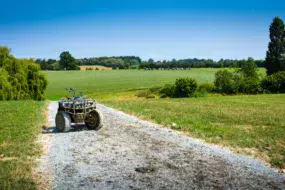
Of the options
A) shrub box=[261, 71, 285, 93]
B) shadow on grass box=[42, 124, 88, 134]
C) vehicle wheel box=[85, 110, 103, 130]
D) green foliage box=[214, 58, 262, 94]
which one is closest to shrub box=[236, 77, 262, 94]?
green foliage box=[214, 58, 262, 94]

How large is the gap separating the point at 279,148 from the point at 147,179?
255 inches

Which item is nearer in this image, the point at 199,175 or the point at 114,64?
the point at 199,175

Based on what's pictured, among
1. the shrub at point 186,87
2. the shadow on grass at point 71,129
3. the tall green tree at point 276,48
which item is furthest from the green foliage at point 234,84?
the shadow on grass at point 71,129

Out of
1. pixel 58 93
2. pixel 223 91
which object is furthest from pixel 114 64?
pixel 223 91

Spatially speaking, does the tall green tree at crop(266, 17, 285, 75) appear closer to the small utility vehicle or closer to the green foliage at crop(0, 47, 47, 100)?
the green foliage at crop(0, 47, 47, 100)

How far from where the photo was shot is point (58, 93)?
2963 inches

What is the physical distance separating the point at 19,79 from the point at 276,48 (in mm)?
68633

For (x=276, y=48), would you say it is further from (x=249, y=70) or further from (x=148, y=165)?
(x=148, y=165)

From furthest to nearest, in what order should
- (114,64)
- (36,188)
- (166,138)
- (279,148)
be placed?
(114,64) → (166,138) → (279,148) → (36,188)

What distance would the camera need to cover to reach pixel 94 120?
15.7 metres

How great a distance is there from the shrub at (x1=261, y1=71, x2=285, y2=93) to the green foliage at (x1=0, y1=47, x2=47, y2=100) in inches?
1831

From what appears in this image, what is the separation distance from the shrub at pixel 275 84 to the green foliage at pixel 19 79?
46.5 meters

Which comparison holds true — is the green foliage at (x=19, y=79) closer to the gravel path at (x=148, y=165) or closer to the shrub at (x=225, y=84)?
the shrub at (x=225, y=84)

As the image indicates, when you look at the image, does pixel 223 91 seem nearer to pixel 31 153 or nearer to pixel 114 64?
pixel 31 153
